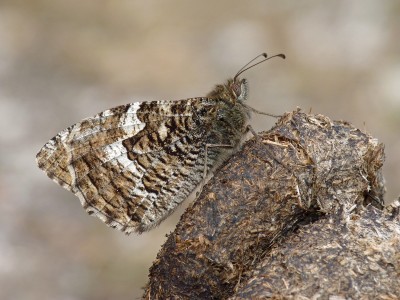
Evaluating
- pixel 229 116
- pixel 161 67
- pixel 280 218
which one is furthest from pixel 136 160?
pixel 161 67

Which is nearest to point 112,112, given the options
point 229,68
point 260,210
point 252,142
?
point 252,142

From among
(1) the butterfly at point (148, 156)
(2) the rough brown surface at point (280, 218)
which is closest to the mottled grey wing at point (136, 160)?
(1) the butterfly at point (148, 156)

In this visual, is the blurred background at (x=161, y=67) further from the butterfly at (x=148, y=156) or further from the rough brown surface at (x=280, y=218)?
the rough brown surface at (x=280, y=218)

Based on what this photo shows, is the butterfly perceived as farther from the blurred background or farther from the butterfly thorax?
the blurred background

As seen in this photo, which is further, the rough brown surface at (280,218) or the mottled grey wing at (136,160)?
the mottled grey wing at (136,160)

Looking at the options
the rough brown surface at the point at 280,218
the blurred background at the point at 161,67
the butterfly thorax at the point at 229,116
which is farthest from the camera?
the blurred background at the point at 161,67

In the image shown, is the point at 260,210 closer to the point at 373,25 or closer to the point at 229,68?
the point at 229,68

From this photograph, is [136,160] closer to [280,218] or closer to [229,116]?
[229,116]
